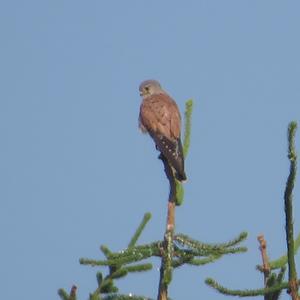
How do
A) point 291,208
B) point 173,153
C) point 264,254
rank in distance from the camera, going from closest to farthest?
point 291,208
point 264,254
point 173,153

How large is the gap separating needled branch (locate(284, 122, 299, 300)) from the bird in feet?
11.7

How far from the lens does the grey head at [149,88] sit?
30.6ft

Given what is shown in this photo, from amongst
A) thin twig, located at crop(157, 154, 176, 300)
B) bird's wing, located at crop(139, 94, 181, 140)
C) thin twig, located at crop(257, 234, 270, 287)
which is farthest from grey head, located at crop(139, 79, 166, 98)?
thin twig, located at crop(257, 234, 270, 287)

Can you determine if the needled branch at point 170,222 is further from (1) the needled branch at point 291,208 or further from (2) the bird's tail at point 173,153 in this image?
(1) the needled branch at point 291,208

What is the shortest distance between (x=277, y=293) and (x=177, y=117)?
5185 mm

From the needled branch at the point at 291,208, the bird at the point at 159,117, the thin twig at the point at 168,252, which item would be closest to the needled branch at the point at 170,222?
the thin twig at the point at 168,252

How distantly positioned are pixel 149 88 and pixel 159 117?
1.38 meters

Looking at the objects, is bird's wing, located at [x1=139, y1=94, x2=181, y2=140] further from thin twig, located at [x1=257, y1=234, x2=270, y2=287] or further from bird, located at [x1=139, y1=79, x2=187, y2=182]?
thin twig, located at [x1=257, y1=234, x2=270, y2=287]

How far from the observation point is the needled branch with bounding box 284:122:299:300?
2736 millimetres

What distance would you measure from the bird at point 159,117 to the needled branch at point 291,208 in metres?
3.56

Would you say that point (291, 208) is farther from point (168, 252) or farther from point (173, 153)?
point (173, 153)

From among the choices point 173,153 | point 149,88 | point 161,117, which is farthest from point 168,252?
point 149,88

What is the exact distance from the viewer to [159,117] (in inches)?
320

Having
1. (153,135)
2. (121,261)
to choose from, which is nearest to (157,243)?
(121,261)
